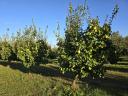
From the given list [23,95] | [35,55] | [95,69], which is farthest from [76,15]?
[35,55]

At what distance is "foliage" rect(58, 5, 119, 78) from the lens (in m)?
25.4

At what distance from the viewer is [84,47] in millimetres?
25375

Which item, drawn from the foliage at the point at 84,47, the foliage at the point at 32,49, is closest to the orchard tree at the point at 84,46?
the foliage at the point at 84,47

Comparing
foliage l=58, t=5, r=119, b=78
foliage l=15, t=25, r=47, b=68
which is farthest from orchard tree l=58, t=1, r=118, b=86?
foliage l=15, t=25, r=47, b=68

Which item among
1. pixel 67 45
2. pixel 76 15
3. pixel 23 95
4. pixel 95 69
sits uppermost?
pixel 76 15

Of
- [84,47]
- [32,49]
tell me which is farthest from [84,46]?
[32,49]

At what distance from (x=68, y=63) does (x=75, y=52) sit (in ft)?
4.73

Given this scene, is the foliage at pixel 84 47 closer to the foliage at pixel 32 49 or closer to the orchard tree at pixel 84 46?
the orchard tree at pixel 84 46

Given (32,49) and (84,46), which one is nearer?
(84,46)

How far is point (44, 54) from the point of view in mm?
44219

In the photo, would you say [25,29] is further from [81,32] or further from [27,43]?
[81,32]

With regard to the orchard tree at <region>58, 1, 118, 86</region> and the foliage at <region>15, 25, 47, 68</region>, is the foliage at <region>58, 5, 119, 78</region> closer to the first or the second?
the orchard tree at <region>58, 1, 118, 86</region>

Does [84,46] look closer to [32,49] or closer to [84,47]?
[84,47]

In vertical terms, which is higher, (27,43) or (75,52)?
(27,43)
